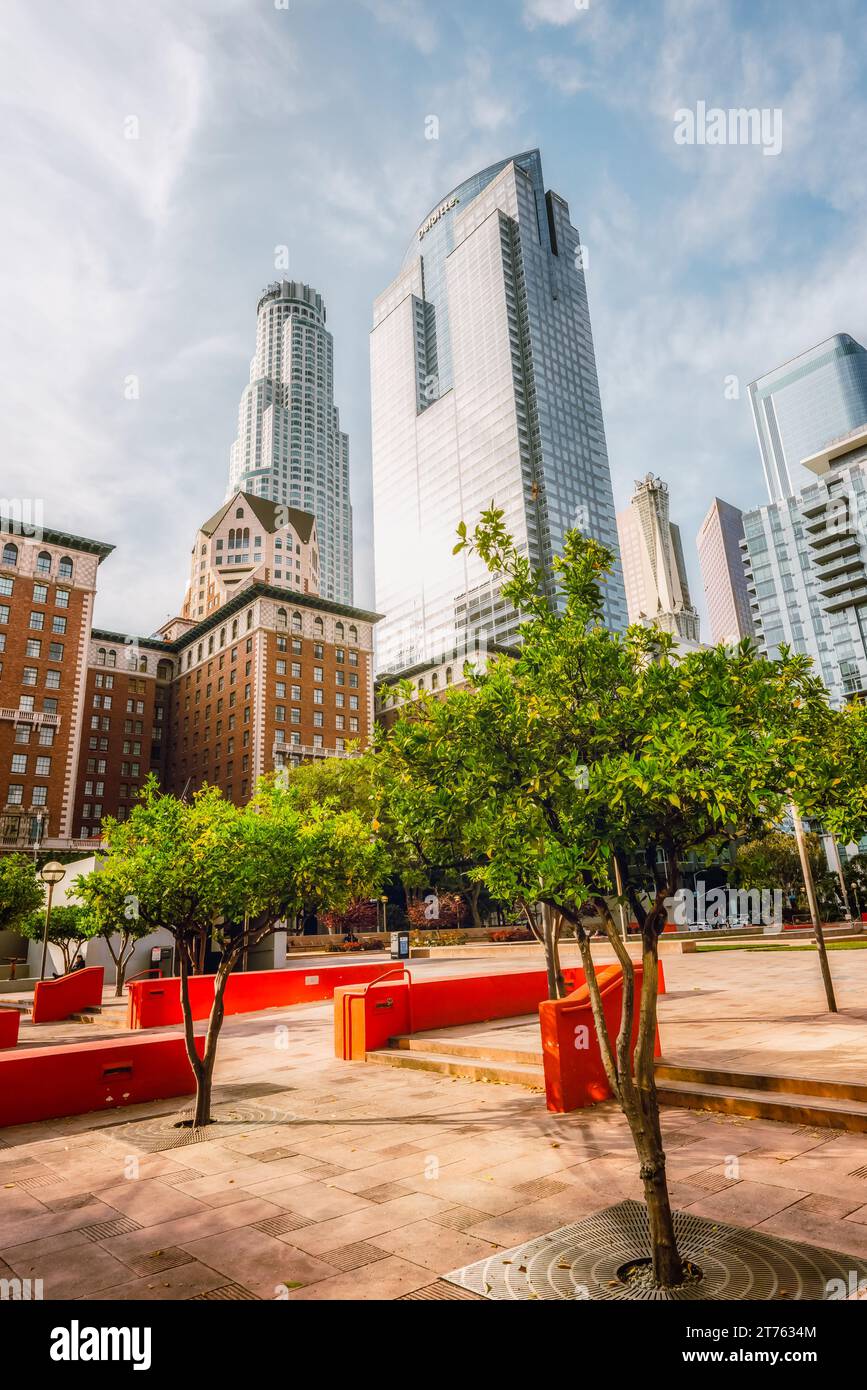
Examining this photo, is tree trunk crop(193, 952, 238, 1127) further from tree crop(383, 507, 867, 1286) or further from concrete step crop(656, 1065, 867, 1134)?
concrete step crop(656, 1065, 867, 1134)

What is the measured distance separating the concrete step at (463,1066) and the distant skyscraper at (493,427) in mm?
129132

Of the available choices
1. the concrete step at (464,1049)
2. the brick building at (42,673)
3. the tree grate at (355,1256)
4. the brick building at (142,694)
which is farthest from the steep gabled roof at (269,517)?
the tree grate at (355,1256)

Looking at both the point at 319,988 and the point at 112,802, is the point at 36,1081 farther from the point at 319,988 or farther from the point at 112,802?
the point at 112,802

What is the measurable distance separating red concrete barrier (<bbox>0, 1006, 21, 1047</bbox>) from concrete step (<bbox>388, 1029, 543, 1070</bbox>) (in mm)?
9333

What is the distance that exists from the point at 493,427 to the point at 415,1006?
15708cm

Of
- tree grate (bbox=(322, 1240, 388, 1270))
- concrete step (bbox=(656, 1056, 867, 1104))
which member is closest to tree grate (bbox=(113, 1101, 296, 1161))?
tree grate (bbox=(322, 1240, 388, 1270))

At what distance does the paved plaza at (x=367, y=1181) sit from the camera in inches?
219

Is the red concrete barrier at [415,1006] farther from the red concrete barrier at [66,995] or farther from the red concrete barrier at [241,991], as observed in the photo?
the red concrete barrier at [66,995]

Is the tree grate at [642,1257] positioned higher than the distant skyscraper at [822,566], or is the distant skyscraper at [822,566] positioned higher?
the distant skyscraper at [822,566]

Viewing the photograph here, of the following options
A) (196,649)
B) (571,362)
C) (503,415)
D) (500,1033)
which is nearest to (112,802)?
(196,649)

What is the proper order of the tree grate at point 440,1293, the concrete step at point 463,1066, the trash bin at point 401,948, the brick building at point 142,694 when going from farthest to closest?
1. the brick building at point 142,694
2. the trash bin at point 401,948
3. the concrete step at point 463,1066
4. the tree grate at point 440,1293

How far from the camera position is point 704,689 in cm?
584

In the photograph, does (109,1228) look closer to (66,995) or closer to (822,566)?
(66,995)

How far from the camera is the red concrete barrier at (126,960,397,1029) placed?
21.2m
